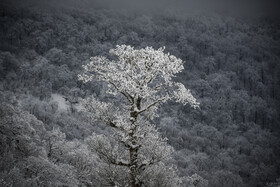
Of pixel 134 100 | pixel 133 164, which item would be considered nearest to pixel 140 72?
pixel 134 100

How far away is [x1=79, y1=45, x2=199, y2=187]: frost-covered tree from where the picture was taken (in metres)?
9.65

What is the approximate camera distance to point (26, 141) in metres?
21.2

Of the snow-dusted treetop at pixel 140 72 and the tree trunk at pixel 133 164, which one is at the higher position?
the snow-dusted treetop at pixel 140 72

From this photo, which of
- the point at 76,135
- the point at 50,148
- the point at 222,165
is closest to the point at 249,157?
the point at 222,165

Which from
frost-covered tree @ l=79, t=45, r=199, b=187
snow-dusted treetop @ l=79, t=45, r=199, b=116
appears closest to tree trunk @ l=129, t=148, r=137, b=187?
frost-covered tree @ l=79, t=45, r=199, b=187

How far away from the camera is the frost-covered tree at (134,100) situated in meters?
9.65

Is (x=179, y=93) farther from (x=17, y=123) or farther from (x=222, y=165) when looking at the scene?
(x=222, y=165)

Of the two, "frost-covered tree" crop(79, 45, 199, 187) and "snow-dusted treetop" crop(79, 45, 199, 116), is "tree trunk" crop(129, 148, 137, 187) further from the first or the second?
"snow-dusted treetop" crop(79, 45, 199, 116)

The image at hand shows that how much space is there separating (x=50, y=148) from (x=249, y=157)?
447 ft

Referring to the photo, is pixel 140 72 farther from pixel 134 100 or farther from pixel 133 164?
pixel 133 164

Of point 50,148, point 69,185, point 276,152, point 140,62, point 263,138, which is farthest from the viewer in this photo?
point 263,138

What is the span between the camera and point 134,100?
1000 centimetres

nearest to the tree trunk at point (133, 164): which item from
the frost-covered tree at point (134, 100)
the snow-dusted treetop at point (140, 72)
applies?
the frost-covered tree at point (134, 100)

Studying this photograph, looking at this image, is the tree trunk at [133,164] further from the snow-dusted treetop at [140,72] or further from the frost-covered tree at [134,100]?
the snow-dusted treetop at [140,72]
